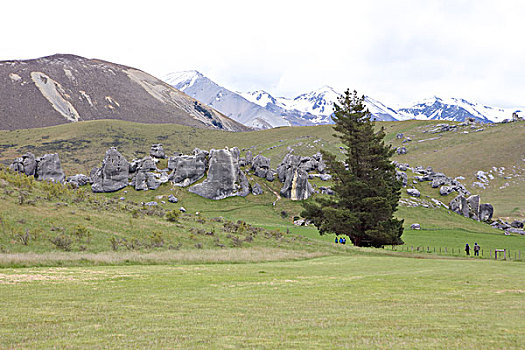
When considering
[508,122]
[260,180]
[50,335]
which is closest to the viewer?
[50,335]

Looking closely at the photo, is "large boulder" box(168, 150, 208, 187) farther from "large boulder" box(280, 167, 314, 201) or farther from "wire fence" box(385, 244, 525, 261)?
"wire fence" box(385, 244, 525, 261)

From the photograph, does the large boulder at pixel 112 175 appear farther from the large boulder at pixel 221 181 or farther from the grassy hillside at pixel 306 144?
the grassy hillside at pixel 306 144

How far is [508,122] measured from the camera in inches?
6501

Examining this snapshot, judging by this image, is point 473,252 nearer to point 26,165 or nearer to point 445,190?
point 445,190

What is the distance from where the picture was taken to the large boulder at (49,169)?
294 feet

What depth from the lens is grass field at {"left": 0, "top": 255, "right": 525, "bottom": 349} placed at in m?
9.20

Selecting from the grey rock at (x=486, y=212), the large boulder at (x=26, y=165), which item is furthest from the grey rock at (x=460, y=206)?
the large boulder at (x=26, y=165)

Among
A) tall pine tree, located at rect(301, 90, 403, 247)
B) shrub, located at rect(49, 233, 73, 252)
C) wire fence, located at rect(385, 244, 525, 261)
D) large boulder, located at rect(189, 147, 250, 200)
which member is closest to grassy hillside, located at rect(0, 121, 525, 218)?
large boulder, located at rect(189, 147, 250, 200)

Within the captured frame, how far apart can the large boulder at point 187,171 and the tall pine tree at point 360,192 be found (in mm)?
43588

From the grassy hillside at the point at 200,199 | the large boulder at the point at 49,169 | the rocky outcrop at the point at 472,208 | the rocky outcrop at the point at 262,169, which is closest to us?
the grassy hillside at the point at 200,199

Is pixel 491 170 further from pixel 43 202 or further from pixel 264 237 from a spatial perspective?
pixel 43 202

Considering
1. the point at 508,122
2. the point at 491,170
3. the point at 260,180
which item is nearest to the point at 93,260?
the point at 260,180

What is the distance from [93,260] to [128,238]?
31.2 feet

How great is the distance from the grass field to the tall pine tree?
88.8 ft
